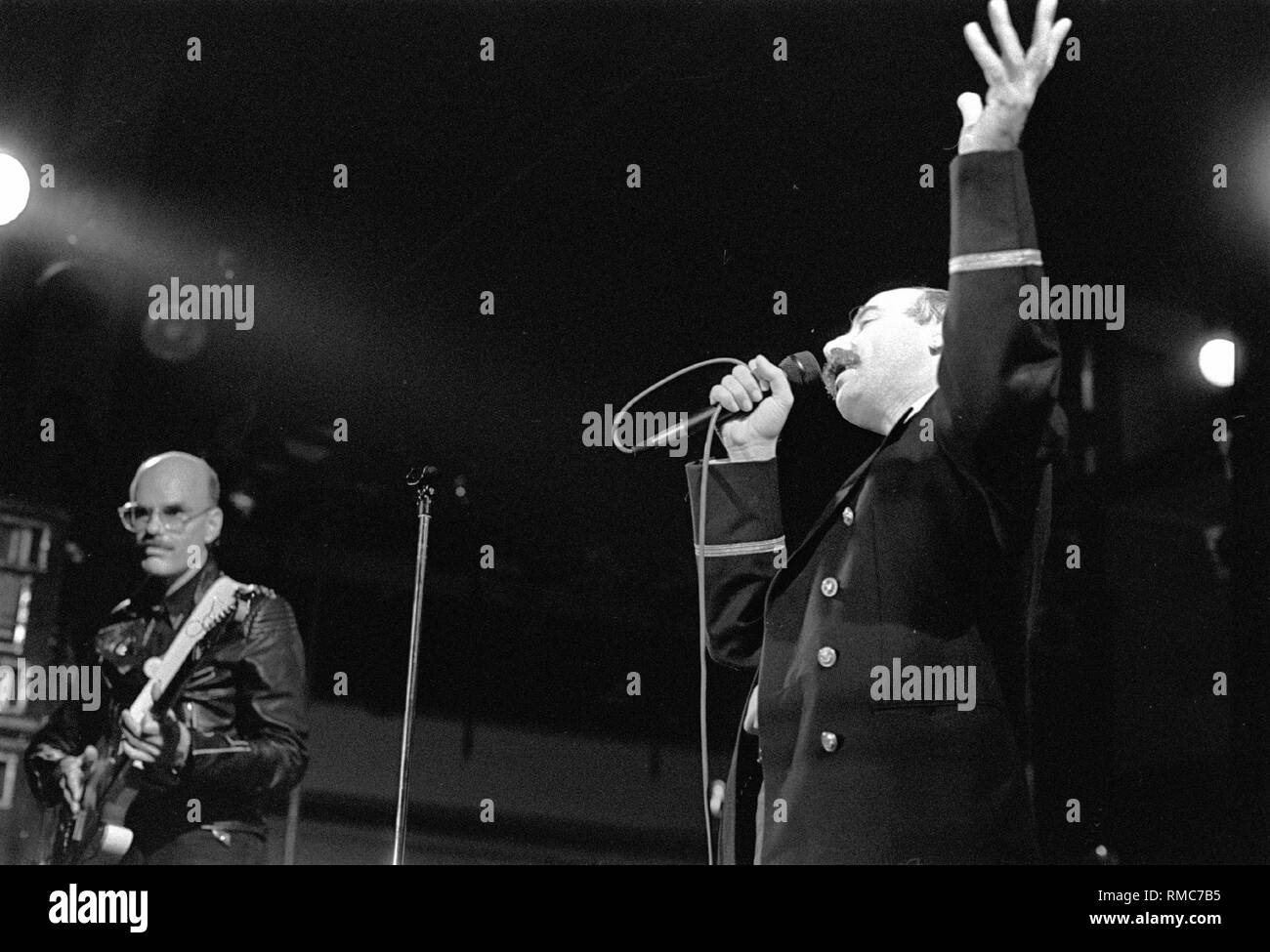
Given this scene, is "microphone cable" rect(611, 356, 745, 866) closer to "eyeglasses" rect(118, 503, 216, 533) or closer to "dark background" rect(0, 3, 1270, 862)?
"dark background" rect(0, 3, 1270, 862)

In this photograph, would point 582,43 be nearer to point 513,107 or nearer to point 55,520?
point 513,107

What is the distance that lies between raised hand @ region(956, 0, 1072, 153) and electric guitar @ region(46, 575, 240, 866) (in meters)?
1.60

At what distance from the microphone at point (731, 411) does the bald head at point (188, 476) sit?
2.55 feet

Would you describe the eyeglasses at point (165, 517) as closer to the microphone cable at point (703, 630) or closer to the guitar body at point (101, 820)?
the guitar body at point (101, 820)

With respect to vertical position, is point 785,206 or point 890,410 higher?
point 785,206

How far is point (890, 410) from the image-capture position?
8.73 feet

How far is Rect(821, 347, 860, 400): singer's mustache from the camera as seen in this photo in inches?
106

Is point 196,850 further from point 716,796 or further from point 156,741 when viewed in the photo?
point 716,796

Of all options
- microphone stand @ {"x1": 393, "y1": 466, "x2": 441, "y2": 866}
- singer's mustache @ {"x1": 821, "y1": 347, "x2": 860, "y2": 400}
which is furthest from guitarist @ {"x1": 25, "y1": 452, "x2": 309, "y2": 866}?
singer's mustache @ {"x1": 821, "y1": 347, "x2": 860, "y2": 400}

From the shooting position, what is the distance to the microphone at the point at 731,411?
2.72 metres

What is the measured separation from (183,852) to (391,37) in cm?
156
